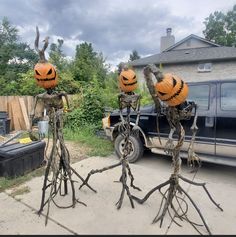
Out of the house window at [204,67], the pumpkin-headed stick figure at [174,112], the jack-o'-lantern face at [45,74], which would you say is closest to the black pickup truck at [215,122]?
the pumpkin-headed stick figure at [174,112]

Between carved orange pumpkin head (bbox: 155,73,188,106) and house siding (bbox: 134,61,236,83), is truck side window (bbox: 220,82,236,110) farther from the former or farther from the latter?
house siding (bbox: 134,61,236,83)

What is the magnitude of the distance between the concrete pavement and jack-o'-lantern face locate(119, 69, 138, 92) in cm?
155

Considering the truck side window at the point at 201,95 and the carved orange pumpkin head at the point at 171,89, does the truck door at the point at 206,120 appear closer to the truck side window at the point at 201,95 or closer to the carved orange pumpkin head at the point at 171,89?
the truck side window at the point at 201,95

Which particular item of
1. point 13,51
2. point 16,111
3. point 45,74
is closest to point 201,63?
point 16,111

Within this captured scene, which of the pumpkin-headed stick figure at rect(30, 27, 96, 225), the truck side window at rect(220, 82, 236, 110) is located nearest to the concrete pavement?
the pumpkin-headed stick figure at rect(30, 27, 96, 225)

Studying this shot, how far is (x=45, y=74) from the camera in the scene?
8.24ft

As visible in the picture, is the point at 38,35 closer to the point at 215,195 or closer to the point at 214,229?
the point at 214,229

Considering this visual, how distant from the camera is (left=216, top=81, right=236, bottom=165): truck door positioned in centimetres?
358

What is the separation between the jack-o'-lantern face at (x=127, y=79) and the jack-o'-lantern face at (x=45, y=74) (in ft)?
2.71

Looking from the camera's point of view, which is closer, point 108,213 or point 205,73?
point 108,213

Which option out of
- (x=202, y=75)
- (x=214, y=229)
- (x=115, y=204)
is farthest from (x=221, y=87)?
(x=202, y=75)

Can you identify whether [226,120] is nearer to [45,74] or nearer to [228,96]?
[228,96]

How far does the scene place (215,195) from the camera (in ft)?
10.7

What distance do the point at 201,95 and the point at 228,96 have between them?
45 centimetres
